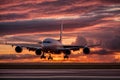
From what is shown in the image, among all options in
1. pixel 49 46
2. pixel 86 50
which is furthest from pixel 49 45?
pixel 86 50

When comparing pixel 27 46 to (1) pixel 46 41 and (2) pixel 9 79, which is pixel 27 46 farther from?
(2) pixel 9 79

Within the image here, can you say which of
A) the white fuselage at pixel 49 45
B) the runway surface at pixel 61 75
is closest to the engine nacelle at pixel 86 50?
the white fuselage at pixel 49 45

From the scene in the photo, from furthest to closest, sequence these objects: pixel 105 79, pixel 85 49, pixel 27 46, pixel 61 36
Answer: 1. pixel 61 36
2. pixel 27 46
3. pixel 85 49
4. pixel 105 79

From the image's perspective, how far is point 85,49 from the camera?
222 feet

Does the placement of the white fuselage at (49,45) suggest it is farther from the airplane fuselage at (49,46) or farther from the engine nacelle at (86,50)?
the engine nacelle at (86,50)

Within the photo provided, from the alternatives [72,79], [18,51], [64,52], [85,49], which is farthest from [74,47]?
[72,79]


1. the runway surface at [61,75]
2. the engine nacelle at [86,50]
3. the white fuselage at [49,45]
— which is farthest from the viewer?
the white fuselage at [49,45]

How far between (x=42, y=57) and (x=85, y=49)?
7.52 meters

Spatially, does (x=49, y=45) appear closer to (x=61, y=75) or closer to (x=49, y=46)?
(x=49, y=46)

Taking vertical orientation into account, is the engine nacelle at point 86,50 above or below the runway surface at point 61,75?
below

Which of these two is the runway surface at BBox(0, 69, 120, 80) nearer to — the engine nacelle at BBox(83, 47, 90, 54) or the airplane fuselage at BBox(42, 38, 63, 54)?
the engine nacelle at BBox(83, 47, 90, 54)

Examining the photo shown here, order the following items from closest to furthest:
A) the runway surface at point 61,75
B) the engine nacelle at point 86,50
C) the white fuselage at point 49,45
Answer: the runway surface at point 61,75, the engine nacelle at point 86,50, the white fuselage at point 49,45

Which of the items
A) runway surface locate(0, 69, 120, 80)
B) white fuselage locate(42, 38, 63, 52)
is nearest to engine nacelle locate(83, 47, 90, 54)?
white fuselage locate(42, 38, 63, 52)

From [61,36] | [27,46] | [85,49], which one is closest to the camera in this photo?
[85,49]
